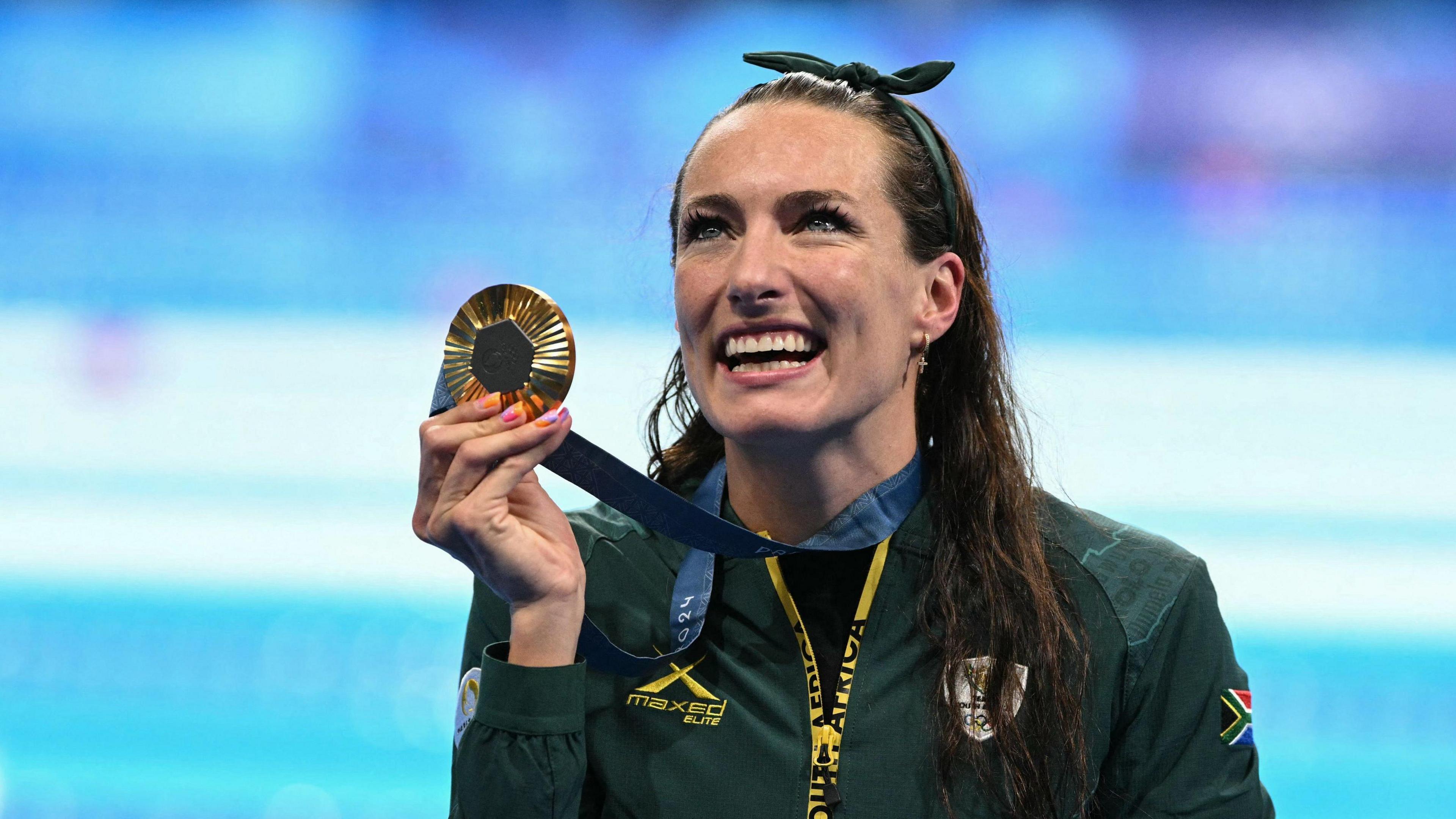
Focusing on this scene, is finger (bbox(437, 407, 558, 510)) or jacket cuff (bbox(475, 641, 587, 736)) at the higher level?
finger (bbox(437, 407, 558, 510))

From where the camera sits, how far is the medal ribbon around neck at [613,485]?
1.42 m

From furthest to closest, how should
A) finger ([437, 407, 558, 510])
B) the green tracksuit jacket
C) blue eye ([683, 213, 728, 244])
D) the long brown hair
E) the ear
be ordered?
the ear < blue eye ([683, 213, 728, 244]) < the long brown hair < the green tracksuit jacket < finger ([437, 407, 558, 510])

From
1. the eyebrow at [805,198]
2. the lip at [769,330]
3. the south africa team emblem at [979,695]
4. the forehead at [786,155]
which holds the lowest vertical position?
the south africa team emblem at [979,695]

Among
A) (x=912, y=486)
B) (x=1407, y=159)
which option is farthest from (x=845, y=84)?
(x=1407, y=159)

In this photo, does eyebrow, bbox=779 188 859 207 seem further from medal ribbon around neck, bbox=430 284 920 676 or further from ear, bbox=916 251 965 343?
medal ribbon around neck, bbox=430 284 920 676

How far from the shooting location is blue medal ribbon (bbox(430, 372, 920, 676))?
158 cm

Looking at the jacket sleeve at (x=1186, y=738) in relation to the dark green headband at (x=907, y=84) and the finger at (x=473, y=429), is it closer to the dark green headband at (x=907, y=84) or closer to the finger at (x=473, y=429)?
the dark green headband at (x=907, y=84)

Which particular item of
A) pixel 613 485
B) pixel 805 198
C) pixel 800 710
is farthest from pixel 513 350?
pixel 800 710

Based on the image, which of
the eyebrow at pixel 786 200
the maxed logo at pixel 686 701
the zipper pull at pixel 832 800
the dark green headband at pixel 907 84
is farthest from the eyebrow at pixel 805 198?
the zipper pull at pixel 832 800

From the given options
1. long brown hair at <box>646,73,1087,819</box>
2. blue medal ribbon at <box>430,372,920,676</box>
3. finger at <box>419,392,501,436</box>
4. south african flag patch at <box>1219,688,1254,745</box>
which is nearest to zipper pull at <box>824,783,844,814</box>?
long brown hair at <box>646,73,1087,819</box>

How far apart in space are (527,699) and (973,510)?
0.69 metres

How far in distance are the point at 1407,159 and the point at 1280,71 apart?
0.63 metres

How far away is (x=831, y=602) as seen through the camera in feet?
5.68

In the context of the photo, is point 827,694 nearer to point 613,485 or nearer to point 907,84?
point 613,485
